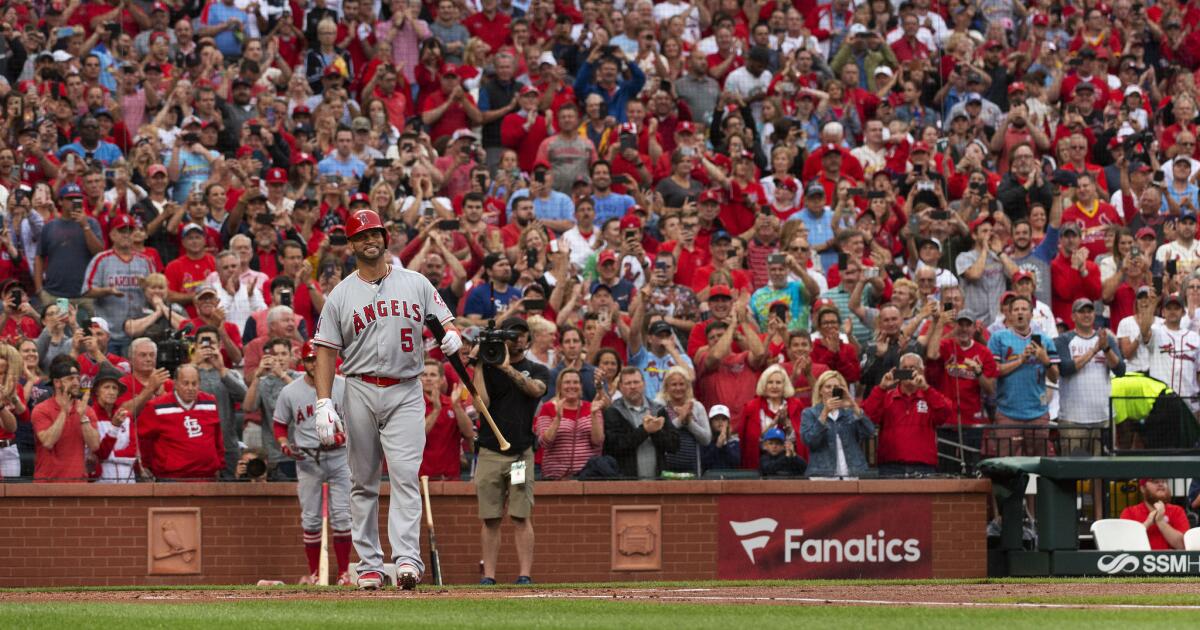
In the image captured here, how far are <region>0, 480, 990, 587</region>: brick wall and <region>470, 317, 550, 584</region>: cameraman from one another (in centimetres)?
122

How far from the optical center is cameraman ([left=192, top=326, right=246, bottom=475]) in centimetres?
1442

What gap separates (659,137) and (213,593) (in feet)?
35.7

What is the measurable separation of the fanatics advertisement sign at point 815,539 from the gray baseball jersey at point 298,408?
3.18 meters

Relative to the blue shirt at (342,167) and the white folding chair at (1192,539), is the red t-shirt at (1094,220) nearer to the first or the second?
the white folding chair at (1192,539)

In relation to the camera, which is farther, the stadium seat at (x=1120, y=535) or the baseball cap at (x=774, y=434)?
the baseball cap at (x=774, y=434)

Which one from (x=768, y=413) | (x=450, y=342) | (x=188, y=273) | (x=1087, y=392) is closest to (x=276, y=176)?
(x=188, y=273)

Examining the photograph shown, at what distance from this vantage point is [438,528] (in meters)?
14.0

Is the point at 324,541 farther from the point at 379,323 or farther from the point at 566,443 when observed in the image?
the point at 379,323

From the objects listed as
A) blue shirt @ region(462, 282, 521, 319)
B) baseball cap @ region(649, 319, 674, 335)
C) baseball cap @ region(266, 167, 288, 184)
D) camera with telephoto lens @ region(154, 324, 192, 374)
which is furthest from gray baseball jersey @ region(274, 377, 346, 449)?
baseball cap @ region(266, 167, 288, 184)

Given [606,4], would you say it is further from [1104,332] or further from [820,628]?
[820,628]

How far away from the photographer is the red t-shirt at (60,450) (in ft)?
44.6

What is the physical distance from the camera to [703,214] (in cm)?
1853

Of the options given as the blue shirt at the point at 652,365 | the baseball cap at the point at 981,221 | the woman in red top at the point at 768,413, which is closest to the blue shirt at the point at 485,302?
the blue shirt at the point at 652,365

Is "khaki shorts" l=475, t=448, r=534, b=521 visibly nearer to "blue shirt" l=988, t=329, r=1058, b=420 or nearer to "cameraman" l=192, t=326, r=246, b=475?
"cameraman" l=192, t=326, r=246, b=475
